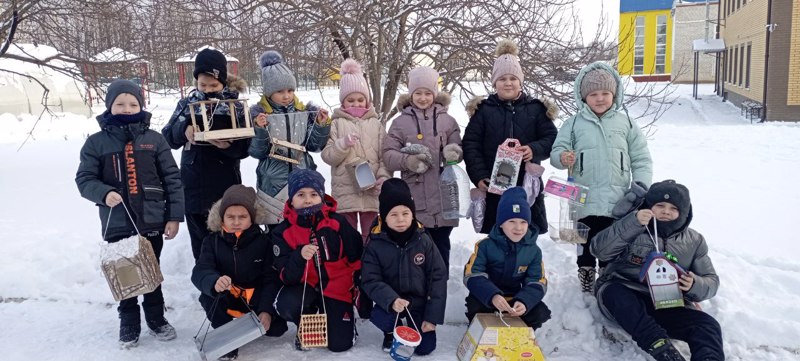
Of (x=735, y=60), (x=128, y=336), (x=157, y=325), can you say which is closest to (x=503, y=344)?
(x=157, y=325)

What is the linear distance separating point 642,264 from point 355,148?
221cm

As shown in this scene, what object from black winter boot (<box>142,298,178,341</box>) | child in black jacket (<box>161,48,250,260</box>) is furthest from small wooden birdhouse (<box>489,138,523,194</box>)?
black winter boot (<box>142,298,178,341</box>)

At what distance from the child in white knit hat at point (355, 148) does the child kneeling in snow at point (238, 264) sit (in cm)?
71

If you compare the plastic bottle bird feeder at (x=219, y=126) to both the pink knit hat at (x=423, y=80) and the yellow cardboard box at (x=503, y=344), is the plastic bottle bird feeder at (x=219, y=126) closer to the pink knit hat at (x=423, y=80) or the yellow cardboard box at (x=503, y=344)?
the pink knit hat at (x=423, y=80)

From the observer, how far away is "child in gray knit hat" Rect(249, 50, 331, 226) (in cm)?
427

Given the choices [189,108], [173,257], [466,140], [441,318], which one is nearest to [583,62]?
[466,140]

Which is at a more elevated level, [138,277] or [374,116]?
[374,116]

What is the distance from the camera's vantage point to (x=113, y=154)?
396cm

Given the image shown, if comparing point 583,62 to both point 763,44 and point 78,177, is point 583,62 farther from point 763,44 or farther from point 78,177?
point 763,44

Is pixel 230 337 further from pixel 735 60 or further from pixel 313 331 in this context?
pixel 735 60

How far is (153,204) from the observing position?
4004 mm

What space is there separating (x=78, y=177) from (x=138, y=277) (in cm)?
79

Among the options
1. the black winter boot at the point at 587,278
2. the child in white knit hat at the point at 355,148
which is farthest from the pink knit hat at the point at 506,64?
the black winter boot at the point at 587,278

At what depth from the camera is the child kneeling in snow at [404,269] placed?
3.84 metres
